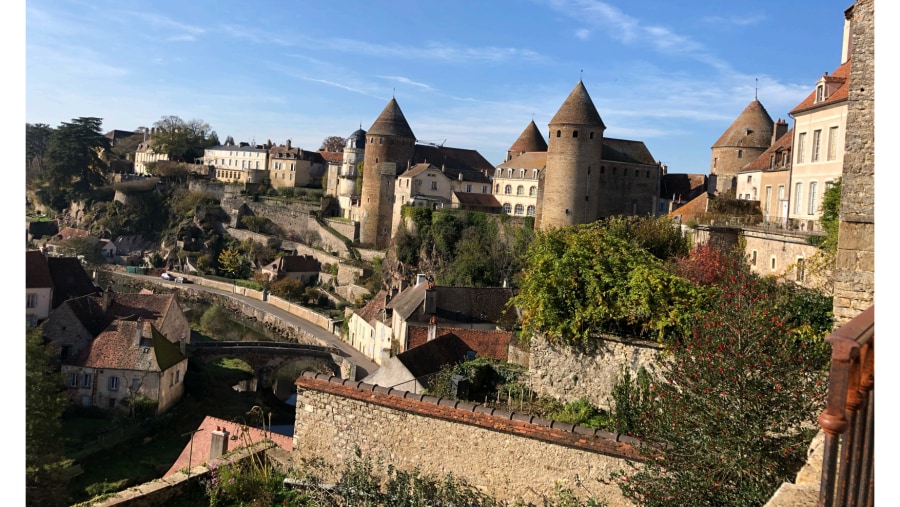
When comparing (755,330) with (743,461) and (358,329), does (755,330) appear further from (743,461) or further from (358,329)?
(358,329)

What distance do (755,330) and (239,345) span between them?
90.3ft

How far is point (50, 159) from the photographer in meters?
64.3

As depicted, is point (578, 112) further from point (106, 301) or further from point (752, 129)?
point (106, 301)

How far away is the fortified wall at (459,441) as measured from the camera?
297 inches

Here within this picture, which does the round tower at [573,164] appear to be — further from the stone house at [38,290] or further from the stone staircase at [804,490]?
the stone staircase at [804,490]

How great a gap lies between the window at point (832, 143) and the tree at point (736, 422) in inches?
456

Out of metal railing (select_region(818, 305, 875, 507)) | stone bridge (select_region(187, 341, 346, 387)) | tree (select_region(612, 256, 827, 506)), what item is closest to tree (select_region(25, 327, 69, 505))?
tree (select_region(612, 256, 827, 506))

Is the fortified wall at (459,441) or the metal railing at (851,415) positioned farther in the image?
the fortified wall at (459,441)

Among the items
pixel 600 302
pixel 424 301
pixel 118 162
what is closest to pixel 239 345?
pixel 424 301

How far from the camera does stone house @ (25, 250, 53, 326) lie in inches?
1096

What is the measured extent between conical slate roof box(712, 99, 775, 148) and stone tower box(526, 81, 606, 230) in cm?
678

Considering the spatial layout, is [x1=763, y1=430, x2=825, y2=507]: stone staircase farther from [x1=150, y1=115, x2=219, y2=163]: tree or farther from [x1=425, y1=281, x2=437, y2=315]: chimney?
[x1=150, y1=115, x2=219, y2=163]: tree

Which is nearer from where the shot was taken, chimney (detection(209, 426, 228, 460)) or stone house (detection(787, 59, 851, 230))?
chimney (detection(209, 426, 228, 460))

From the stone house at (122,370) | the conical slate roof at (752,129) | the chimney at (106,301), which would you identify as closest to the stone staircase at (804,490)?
the stone house at (122,370)
